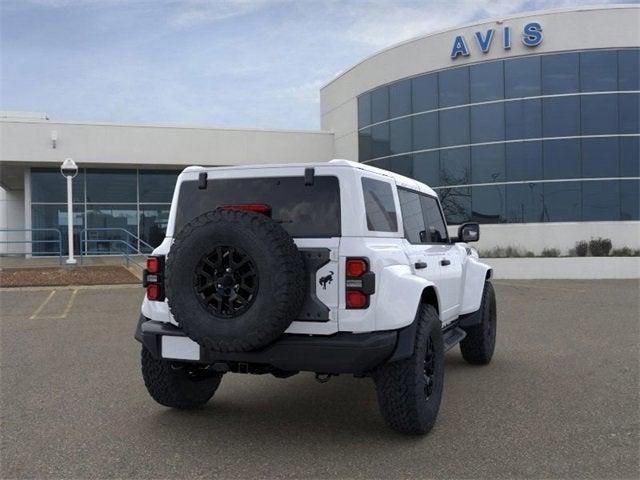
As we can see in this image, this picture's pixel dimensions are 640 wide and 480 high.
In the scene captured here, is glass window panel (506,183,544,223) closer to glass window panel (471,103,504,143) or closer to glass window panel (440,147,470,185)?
glass window panel (440,147,470,185)

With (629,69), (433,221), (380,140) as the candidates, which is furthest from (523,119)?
(433,221)

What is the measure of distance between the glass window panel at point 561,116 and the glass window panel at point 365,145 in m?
7.35

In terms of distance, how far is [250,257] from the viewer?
13.1 feet

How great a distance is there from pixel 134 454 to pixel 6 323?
715 cm

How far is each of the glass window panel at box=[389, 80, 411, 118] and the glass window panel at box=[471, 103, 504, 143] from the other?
2889 millimetres

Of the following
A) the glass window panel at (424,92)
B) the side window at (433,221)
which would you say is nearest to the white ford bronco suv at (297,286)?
the side window at (433,221)

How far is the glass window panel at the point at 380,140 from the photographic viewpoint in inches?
1021

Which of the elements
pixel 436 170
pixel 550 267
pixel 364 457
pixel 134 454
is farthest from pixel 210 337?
pixel 436 170

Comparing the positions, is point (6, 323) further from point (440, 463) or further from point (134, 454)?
point (440, 463)

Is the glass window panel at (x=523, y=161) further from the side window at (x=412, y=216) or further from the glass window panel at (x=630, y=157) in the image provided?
the side window at (x=412, y=216)

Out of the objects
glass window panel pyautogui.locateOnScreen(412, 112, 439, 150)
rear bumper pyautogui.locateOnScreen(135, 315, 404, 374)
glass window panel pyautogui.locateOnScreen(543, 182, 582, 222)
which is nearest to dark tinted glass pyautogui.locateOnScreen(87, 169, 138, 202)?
glass window panel pyautogui.locateOnScreen(412, 112, 439, 150)

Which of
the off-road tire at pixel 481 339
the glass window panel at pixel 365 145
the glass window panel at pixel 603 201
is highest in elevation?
the glass window panel at pixel 365 145

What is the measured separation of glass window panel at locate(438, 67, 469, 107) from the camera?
23484mm

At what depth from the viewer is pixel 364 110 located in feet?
88.9
